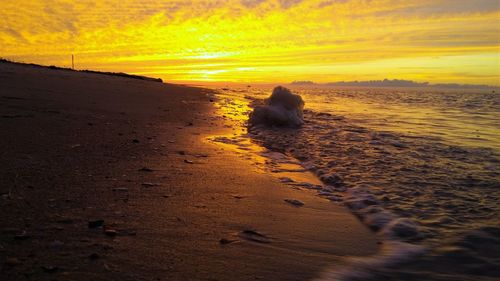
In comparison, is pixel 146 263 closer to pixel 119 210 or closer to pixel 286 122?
pixel 119 210

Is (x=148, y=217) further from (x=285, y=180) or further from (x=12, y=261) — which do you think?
(x=285, y=180)

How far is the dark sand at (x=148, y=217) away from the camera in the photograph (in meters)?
2.04

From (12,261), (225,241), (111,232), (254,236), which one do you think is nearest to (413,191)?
(254,236)

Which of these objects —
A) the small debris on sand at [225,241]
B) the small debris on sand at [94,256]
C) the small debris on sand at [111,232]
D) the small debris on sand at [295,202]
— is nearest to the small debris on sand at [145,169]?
the small debris on sand at [295,202]

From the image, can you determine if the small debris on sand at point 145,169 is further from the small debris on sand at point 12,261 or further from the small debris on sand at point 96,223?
the small debris on sand at point 12,261

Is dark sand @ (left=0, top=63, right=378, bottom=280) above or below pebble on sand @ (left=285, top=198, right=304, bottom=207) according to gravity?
above

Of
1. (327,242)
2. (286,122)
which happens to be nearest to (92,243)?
(327,242)

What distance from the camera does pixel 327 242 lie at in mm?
2754

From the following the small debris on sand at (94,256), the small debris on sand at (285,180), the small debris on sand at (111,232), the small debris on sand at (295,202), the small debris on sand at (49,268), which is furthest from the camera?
the small debris on sand at (285,180)

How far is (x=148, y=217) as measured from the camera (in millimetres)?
2725

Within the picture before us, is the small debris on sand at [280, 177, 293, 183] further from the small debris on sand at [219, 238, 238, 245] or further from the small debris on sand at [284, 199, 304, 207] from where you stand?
the small debris on sand at [219, 238, 238, 245]

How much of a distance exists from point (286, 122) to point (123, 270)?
7.99 metres

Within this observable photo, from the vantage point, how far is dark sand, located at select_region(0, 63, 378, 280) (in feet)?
6.71

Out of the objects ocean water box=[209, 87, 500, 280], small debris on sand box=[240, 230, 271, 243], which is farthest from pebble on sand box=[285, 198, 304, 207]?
small debris on sand box=[240, 230, 271, 243]
